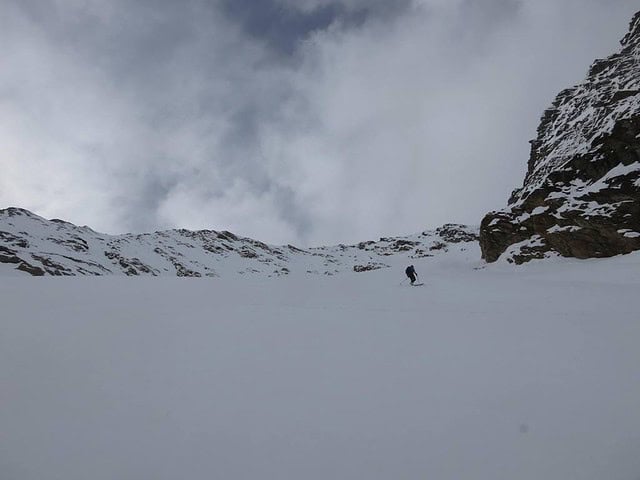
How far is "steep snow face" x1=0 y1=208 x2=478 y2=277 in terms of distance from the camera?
4831 centimetres

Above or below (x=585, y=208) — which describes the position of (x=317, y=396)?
below

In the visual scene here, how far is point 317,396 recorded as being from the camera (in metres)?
4.75

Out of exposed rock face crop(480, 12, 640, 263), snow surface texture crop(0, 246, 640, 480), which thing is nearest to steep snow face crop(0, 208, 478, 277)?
exposed rock face crop(480, 12, 640, 263)

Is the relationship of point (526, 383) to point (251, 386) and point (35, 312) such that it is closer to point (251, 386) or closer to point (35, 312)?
point (251, 386)

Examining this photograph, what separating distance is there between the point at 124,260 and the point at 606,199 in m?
68.2

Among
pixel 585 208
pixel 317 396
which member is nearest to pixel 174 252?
pixel 585 208

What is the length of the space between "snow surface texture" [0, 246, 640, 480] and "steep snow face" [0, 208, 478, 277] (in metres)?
37.2

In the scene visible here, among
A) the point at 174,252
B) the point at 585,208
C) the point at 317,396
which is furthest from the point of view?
the point at 174,252

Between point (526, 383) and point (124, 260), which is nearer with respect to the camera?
point (526, 383)

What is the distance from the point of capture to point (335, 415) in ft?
14.3

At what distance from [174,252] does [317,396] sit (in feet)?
282

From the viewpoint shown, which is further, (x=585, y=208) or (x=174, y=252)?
(x=174, y=252)

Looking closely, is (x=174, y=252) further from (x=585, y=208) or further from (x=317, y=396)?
(x=317, y=396)

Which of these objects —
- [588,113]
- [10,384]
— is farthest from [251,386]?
[588,113]
